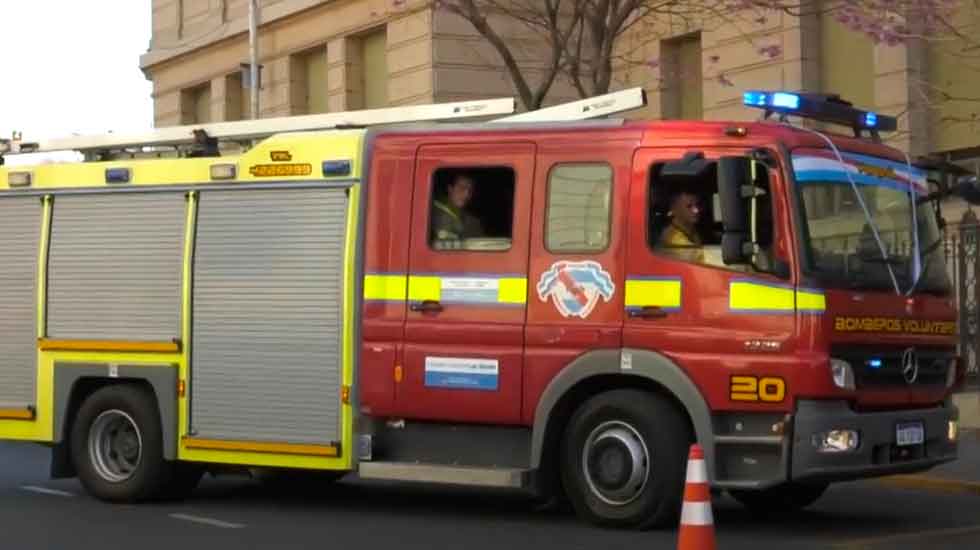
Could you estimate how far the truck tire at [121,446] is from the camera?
42.5ft

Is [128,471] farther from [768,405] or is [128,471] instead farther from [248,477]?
[768,405]

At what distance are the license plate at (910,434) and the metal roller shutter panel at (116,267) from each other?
547cm

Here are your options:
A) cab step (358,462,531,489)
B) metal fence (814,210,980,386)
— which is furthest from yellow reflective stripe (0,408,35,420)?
metal fence (814,210,980,386)

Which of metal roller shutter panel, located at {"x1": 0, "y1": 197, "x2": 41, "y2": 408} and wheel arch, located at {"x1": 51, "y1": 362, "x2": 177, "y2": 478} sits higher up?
metal roller shutter panel, located at {"x1": 0, "y1": 197, "x2": 41, "y2": 408}

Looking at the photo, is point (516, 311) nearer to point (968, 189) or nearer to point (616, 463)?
point (616, 463)

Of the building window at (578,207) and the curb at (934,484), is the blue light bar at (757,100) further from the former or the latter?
the curb at (934,484)

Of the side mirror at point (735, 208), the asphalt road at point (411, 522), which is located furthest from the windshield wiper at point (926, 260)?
the asphalt road at point (411, 522)

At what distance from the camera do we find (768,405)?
1043cm

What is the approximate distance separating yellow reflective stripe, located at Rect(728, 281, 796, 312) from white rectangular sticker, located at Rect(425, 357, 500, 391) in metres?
1.76

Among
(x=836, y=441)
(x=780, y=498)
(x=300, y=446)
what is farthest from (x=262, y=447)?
(x=836, y=441)

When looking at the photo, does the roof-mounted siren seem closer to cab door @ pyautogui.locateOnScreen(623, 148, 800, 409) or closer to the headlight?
cab door @ pyautogui.locateOnScreen(623, 148, 800, 409)

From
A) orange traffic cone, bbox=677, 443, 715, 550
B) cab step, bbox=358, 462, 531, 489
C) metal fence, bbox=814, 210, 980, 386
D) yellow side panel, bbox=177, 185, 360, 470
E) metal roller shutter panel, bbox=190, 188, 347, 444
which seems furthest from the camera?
metal fence, bbox=814, 210, 980, 386

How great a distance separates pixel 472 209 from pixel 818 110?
2485 millimetres

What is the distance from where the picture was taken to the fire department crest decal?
1103cm
